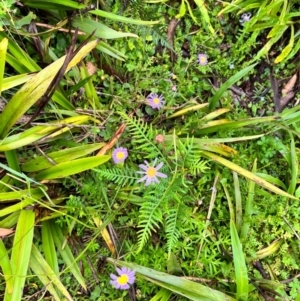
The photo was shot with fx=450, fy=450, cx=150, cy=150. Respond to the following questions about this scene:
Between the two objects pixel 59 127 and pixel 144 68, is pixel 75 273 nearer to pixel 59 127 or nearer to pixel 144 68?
pixel 59 127

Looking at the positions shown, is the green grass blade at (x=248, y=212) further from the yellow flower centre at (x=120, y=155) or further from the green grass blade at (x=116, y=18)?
the green grass blade at (x=116, y=18)

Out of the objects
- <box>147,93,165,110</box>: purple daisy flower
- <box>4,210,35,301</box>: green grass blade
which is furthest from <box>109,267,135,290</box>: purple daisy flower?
<box>147,93,165,110</box>: purple daisy flower

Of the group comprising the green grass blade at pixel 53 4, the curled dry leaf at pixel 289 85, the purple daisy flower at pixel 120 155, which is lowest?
the curled dry leaf at pixel 289 85

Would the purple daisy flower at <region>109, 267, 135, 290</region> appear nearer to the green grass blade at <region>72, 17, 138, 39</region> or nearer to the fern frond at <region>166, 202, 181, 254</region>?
the fern frond at <region>166, 202, 181, 254</region>

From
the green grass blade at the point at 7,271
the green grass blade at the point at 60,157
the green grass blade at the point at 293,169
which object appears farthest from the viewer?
the green grass blade at the point at 293,169

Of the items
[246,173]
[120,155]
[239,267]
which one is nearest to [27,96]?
[120,155]

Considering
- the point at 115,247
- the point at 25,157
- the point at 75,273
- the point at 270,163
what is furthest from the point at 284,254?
the point at 25,157

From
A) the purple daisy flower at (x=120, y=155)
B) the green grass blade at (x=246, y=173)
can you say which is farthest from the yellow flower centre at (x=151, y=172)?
the green grass blade at (x=246, y=173)
